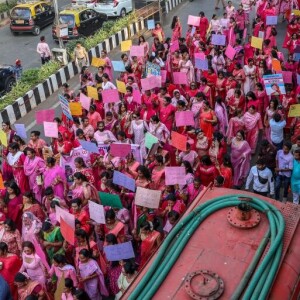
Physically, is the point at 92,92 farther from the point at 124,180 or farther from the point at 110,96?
the point at 124,180

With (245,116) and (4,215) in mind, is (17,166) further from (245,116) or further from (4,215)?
(245,116)

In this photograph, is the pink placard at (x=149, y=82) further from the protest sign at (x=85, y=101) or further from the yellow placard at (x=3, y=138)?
the yellow placard at (x=3, y=138)

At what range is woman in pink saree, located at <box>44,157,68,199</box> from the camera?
7.31 m

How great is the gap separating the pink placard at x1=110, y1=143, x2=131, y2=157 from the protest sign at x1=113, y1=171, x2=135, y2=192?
2.22 ft

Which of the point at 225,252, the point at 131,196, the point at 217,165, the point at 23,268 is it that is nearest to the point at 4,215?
the point at 23,268

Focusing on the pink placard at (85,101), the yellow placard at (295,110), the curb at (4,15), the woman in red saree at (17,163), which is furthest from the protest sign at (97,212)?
the curb at (4,15)

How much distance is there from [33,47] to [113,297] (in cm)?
1386

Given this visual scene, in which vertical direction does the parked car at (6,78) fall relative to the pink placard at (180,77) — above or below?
below

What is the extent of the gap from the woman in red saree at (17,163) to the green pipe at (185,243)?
4.39 meters

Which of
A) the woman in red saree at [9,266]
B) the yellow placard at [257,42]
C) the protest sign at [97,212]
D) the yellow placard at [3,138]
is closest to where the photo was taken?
the woman in red saree at [9,266]

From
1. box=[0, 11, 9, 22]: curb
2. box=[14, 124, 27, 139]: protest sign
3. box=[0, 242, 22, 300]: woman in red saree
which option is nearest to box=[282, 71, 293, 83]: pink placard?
box=[14, 124, 27, 139]: protest sign

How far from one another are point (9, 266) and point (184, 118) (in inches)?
142

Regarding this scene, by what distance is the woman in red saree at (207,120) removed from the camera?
8.46m

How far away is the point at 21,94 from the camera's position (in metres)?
12.6
